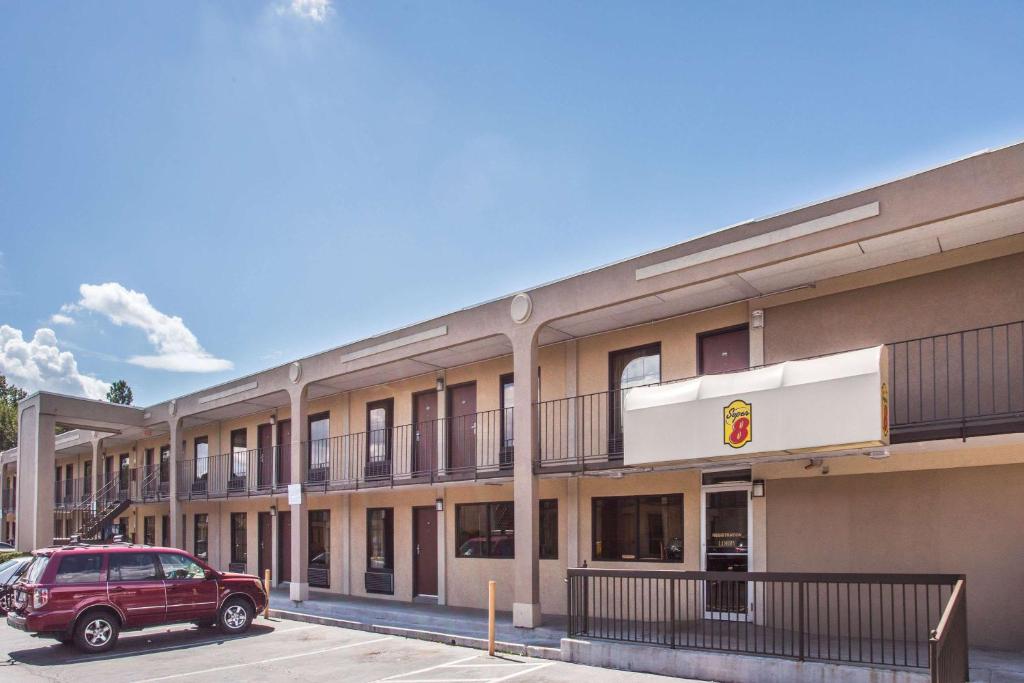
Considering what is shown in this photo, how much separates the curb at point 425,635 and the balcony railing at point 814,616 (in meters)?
0.71

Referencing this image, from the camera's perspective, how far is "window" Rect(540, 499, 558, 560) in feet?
52.1

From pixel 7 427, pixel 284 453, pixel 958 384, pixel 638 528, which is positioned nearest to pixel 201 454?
pixel 284 453

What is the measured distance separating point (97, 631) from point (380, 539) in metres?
7.55

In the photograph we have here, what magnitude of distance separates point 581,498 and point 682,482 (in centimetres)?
218

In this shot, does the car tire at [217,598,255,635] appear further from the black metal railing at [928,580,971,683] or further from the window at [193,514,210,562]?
the window at [193,514,210,562]

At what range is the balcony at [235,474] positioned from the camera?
23.8m

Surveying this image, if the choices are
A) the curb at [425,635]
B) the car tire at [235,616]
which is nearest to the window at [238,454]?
the curb at [425,635]

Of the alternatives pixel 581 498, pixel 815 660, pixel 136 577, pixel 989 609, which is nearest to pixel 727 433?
pixel 815 660

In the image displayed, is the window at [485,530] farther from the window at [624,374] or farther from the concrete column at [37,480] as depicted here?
the concrete column at [37,480]

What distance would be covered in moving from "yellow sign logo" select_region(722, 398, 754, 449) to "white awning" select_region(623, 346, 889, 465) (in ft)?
0.04

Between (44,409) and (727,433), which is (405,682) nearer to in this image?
(727,433)

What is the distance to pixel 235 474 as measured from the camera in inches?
1038

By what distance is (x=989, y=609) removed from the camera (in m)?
10.6

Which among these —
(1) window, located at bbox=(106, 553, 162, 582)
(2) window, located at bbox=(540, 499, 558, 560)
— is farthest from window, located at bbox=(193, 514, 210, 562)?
(2) window, located at bbox=(540, 499, 558, 560)
